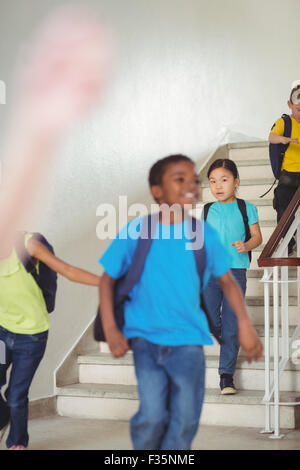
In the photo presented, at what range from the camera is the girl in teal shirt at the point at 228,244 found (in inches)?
166

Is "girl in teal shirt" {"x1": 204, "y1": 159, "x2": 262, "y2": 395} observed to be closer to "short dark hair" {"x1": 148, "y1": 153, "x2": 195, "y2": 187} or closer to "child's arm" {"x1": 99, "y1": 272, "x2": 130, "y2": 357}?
"short dark hair" {"x1": 148, "y1": 153, "x2": 195, "y2": 187}

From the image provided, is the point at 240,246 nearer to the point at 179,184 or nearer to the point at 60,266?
the point at 60,266

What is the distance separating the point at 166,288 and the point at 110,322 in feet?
0.71

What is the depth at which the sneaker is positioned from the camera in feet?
13.8

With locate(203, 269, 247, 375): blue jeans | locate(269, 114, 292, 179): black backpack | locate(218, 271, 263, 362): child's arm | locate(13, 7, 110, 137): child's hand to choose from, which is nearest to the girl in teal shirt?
locate(203, 269, 247, 375): blue jeans

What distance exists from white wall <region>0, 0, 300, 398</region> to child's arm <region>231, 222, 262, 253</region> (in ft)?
4.14

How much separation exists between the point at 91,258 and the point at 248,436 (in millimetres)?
1848

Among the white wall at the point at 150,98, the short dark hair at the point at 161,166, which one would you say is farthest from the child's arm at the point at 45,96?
the short dark hair at the point at 161,166

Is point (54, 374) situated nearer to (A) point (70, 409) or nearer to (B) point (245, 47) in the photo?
(A) point (70, 409)

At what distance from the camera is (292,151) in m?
4.97

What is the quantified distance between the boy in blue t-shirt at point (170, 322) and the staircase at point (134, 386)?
Result: 1765 millimetres

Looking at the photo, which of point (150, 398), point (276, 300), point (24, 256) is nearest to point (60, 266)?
point (24, 256)

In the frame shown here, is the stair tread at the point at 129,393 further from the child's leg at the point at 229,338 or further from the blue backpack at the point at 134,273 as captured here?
the blue backpack at the point at 134,273
